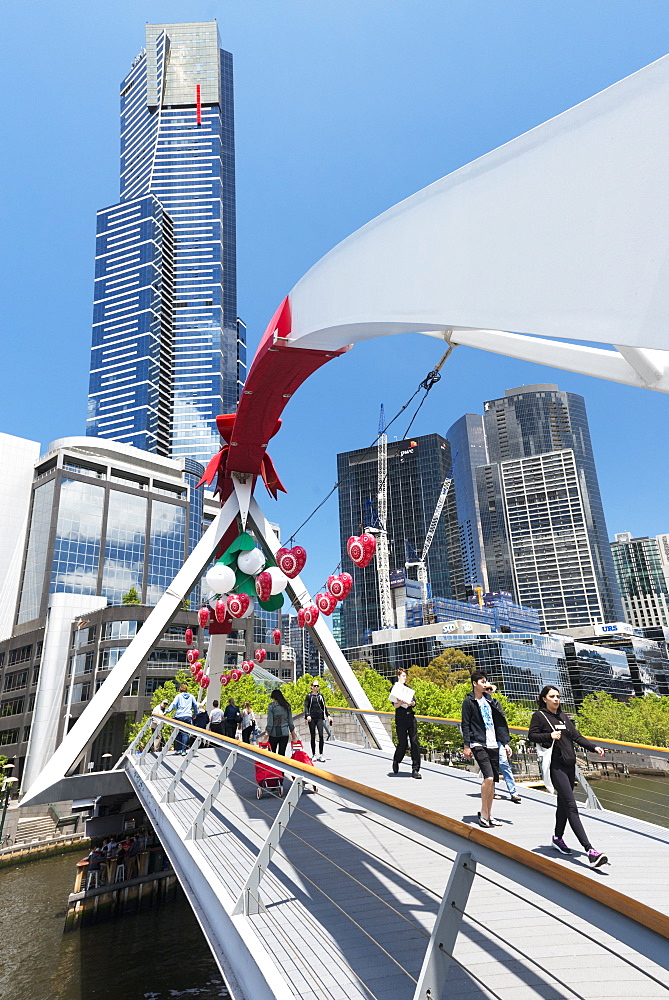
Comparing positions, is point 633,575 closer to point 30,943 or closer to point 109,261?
point 109,261

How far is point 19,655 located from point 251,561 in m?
45.6

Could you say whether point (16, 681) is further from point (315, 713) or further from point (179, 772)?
point (179, 772)

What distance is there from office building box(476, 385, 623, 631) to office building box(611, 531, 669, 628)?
43.7 feet

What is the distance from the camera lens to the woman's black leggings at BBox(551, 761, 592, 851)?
184 inches

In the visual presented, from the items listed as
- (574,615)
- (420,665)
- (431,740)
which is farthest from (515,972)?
(574,615)

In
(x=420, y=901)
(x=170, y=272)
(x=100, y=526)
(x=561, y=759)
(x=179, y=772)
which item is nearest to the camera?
(x=420, y=901)

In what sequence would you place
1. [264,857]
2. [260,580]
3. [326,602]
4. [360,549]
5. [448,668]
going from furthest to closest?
[448,668] < [260,580] < [326,602] < [360,549] < [264,857]

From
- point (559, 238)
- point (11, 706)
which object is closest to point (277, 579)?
point (559, 238)

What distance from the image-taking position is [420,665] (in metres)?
76.4

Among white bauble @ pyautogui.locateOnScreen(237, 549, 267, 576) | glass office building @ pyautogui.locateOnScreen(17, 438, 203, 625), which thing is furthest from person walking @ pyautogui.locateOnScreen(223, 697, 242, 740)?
glass office building @ pyautogui.locateOnScreen(17, 438, 203, 625)

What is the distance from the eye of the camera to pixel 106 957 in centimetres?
1589

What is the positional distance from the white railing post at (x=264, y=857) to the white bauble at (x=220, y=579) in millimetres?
10758

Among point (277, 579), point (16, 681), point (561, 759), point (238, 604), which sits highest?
point (277, 579)

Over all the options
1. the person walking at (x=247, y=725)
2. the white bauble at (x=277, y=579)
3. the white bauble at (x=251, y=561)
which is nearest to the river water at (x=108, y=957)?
the person walking at (x=247, y=725)
